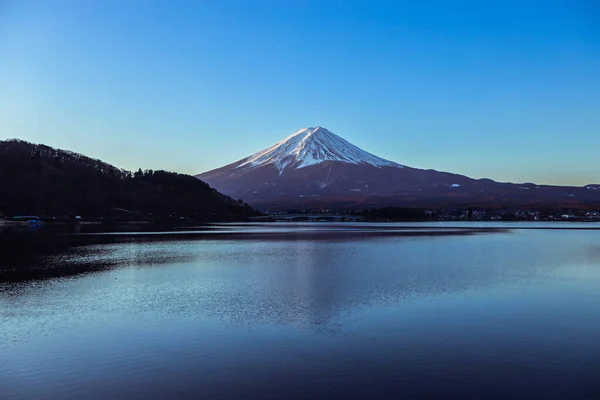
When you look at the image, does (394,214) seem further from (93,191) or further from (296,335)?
(296,335)

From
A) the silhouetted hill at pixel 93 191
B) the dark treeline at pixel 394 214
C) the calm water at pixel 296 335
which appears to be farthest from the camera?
the dark treeline at pixel 394 214

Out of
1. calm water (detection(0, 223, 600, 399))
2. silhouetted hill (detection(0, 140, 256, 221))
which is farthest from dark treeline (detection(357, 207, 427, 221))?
calm water (detection(0, 223, 600, 399))

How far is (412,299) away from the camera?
12703mm

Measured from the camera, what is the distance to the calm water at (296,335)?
6.50m

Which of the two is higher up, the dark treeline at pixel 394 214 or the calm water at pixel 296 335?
the dark treeline at pixel 394 214

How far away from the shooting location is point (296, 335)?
8.98m

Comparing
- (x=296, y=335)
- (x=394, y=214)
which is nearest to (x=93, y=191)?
(x=394, y=214)

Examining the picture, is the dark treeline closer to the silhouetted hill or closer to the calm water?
the silhouetted hill

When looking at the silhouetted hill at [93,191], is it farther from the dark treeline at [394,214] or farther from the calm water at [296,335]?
the calm water at [296,335]

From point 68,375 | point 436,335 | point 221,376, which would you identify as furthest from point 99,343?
point 436,335

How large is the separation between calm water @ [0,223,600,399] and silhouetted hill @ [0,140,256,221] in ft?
234

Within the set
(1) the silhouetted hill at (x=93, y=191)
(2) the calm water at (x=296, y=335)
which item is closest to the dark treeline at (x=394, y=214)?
(1) the silhouetted hill at (x=93, y=191)

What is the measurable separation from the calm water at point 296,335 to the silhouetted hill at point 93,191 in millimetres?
71434

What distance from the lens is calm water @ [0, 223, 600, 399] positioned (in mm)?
6496
